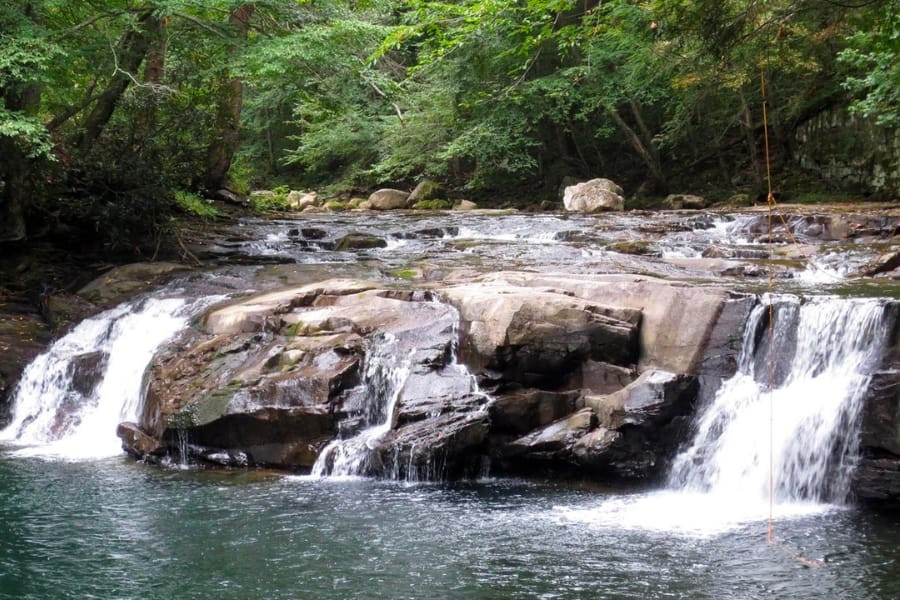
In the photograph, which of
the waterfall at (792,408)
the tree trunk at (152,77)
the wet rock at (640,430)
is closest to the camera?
the waterfall at (792,408)

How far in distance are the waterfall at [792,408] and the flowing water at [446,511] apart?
0.7 inches

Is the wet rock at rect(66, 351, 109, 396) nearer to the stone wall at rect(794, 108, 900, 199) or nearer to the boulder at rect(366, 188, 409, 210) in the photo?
the boulder at rect(366, 188, 409, 210)

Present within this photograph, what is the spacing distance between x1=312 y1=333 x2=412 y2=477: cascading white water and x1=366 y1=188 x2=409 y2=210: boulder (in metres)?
16.8

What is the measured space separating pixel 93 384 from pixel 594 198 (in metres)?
13.7

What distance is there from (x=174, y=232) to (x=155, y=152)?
1.37 m

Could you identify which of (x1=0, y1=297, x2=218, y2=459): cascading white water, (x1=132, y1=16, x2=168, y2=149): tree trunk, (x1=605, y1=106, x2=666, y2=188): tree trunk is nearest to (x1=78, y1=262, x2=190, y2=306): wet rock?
(x1=0, y1=297, x2=218, y2=459): cascading white water

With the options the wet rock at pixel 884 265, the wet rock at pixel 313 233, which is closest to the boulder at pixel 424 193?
the wet rock at pixel 313 233

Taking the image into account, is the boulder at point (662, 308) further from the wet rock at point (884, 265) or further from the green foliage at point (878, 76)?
the green foliage at point (878, 76)

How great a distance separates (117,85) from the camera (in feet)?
47.0

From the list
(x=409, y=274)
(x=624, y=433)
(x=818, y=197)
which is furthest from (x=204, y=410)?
(x=818, y=197)

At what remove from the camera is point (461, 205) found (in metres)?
25.6

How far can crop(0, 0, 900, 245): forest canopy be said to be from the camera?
8445 mm

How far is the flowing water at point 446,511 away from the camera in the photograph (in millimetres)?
5836

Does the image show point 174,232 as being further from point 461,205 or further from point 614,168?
point 614,168
